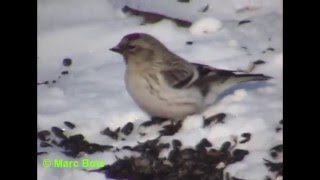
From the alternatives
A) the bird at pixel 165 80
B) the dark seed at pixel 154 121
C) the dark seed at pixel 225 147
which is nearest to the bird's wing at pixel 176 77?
the bird at pixel 165 80

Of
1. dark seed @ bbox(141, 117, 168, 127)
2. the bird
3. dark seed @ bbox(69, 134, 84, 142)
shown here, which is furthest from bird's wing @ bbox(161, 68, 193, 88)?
dark seed @ bbox(69, 134, 84, 142)

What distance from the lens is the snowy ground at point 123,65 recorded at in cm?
251

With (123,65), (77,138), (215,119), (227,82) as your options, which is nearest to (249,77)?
(227,82)

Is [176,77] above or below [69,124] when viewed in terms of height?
above

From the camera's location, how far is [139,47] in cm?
250

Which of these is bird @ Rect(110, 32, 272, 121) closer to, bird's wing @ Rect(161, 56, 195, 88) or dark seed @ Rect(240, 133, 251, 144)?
bird's wing @ Rect(161, 56, 195, 88)

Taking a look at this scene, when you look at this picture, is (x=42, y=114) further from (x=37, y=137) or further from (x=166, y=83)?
(x=166, y=83)

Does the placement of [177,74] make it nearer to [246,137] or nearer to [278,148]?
[246,137]

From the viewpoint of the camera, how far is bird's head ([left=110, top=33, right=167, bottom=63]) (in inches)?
98.3

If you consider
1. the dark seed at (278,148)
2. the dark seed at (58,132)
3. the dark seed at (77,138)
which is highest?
the dark seed at (58,132)

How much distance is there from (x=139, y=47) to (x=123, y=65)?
8 cm

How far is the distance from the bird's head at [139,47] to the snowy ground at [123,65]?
0.9 inches

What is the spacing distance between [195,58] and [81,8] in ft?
1.34

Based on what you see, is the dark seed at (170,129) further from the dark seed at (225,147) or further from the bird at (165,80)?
the dark seed at (225,147)
